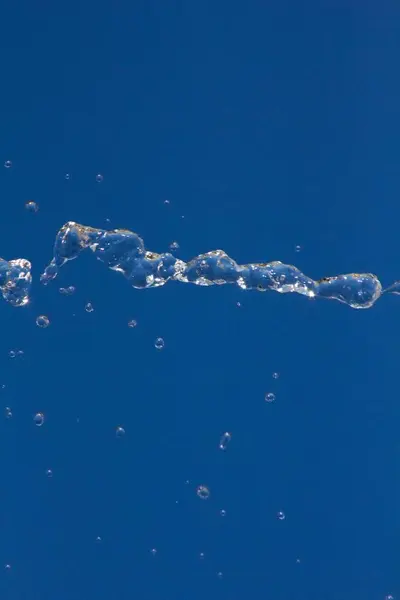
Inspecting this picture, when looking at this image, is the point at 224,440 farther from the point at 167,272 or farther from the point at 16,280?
the point at 16,280

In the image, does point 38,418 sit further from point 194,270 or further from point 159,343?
point 194,270

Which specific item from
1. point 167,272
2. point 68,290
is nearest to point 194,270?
point 167,272

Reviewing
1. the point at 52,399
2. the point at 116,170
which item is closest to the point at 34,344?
the point at 52,399

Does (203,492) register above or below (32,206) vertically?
below

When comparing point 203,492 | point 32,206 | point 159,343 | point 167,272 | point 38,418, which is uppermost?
point 32,206

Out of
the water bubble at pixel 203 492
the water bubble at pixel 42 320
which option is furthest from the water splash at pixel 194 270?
the water bubble at pixel 203 492

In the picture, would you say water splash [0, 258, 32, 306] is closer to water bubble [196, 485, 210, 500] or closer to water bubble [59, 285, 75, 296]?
water bubble [59, 285, 75, 296]

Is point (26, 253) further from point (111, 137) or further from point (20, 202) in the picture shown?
point (111, 137)
